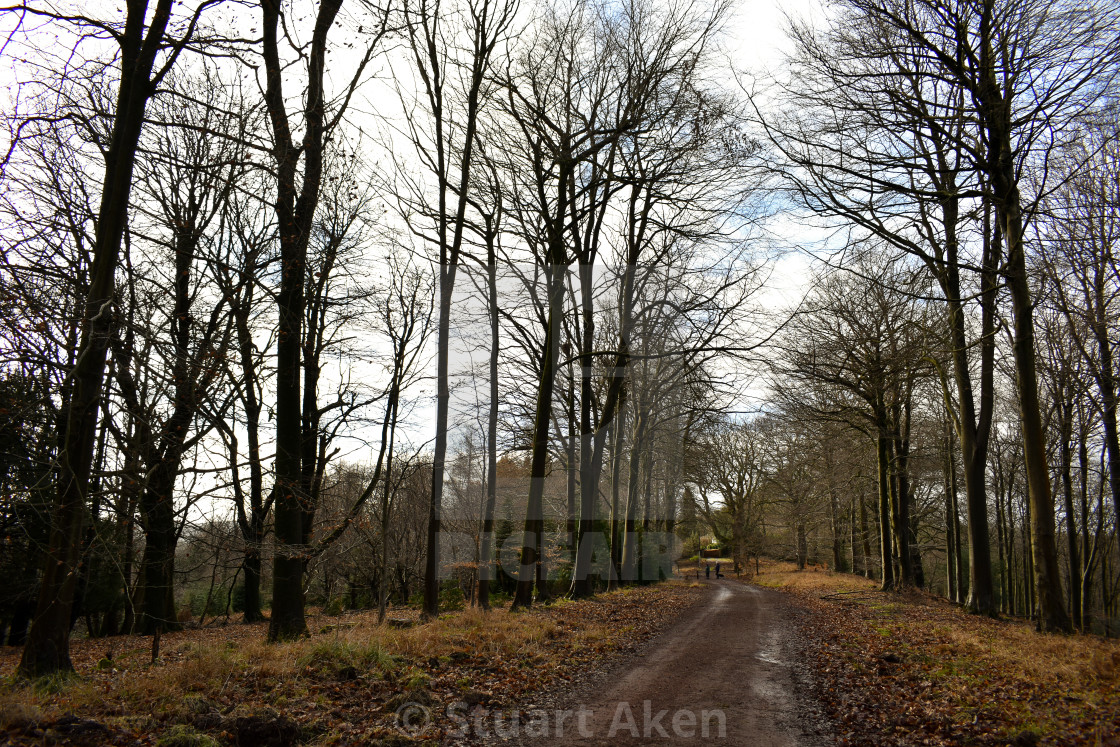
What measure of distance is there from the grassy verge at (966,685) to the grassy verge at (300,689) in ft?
10.6

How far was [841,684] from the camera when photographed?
718 centimetres

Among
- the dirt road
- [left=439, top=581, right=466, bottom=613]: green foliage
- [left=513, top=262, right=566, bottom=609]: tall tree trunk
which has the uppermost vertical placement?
[left=513, top=262, right=566, bottom=609]: tall tree trunk

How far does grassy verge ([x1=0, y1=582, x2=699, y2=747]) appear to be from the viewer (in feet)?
15.8

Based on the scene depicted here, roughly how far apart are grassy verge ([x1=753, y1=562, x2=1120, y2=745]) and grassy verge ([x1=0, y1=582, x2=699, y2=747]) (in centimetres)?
324

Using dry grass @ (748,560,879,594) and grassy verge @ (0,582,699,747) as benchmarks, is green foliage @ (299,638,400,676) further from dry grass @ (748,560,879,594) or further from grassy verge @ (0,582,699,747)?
dry grass @ (748,560,879,594)

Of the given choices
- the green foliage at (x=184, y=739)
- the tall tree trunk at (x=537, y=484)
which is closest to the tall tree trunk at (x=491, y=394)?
the tall tree trunk at (x=537, y=484)

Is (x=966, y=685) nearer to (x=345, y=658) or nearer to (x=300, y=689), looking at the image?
(x=345, y=658)

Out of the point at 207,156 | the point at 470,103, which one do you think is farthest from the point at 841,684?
the point at 470,103

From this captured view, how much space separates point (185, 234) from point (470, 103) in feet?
23.7

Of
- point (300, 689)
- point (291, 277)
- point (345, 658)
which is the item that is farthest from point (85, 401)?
point (291, 277)

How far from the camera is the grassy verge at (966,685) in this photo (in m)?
5.20

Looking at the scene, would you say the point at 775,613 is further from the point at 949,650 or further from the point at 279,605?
the point at 279,605

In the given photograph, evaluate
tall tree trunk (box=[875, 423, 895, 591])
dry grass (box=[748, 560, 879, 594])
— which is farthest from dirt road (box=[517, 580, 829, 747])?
dry grass (box=[748, 560, 879, 594])

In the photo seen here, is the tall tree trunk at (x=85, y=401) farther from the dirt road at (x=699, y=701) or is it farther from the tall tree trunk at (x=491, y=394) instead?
the tall tree trunk at (x=491, y=394)
